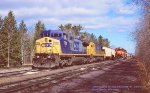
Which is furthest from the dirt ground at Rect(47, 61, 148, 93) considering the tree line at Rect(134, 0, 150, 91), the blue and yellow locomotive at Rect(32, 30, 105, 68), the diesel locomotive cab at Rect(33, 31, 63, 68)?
the blue and yellow locomotive at Rect(32, 30, 105, 68)

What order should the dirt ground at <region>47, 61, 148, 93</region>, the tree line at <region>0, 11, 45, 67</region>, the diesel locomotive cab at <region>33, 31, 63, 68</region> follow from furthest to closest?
the tree line at <region>0, 11, 45, 67</region>, the diesel locomotive cab at <region>33, 31, 63, 68</region>, the dirt ground at <region>47, 61, 148, 93</region>

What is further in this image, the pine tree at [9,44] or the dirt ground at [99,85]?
the pine tree at [9,44]

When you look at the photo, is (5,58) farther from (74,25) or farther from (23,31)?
(74,25)

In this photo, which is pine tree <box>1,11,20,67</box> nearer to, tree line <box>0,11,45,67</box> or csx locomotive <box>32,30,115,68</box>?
tree line <box>0,11,45,67</box>

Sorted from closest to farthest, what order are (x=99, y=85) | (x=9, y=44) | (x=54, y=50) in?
1. (x=99, y=85)
2. (x=54, y=50)
3. (x=9, y=44)

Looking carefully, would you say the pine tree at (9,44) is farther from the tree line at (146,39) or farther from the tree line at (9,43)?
the tree line at (146,39)

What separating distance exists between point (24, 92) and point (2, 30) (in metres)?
64.9

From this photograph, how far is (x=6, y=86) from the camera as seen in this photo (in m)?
17.0

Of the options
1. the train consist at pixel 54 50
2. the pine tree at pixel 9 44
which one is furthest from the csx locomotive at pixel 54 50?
the pine tree at pixel 9 44

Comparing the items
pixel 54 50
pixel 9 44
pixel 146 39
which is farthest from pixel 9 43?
pixel 146 39

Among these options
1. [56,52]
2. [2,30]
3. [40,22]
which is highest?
[40,22]

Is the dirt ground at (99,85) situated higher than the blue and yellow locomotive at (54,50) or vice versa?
the blue and yellow locomotive at (54,50)

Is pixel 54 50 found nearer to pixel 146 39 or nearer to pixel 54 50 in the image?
pixel 54 50

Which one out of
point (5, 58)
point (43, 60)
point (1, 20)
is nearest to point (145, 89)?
point (43, 60)
